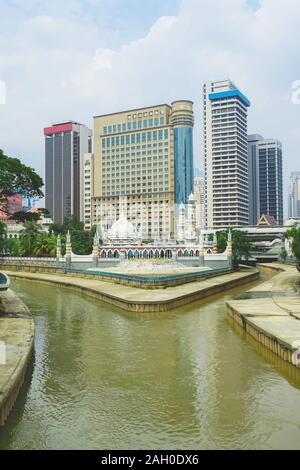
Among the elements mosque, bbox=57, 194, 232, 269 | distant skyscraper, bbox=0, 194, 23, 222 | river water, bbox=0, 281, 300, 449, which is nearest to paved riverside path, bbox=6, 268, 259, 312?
river water, bbox=0, 281, 300, 449

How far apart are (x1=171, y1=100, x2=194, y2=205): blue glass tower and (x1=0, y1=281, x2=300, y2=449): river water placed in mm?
142592

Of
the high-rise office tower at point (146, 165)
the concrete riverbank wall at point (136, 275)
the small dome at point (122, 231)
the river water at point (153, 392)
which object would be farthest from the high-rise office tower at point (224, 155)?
the river water at point (153, 392)

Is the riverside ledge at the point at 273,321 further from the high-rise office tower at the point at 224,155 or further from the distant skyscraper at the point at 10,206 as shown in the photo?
the high-rise office tower at the point at 224,155

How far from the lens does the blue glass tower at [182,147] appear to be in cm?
16875

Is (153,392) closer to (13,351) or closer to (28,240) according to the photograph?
(13,351)

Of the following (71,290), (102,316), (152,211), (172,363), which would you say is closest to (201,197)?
(152,211)

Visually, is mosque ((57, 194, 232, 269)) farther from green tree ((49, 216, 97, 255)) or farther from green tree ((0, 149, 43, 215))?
green tree ((0, 149, 43, 215))

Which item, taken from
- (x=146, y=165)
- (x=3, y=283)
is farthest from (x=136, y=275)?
(x=146, y=165)

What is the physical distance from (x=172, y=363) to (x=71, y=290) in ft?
116

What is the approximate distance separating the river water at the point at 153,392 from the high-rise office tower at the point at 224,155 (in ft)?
472

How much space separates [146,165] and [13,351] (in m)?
158

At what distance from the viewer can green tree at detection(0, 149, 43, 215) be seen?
34.4 m

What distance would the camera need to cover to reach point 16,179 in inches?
1391
